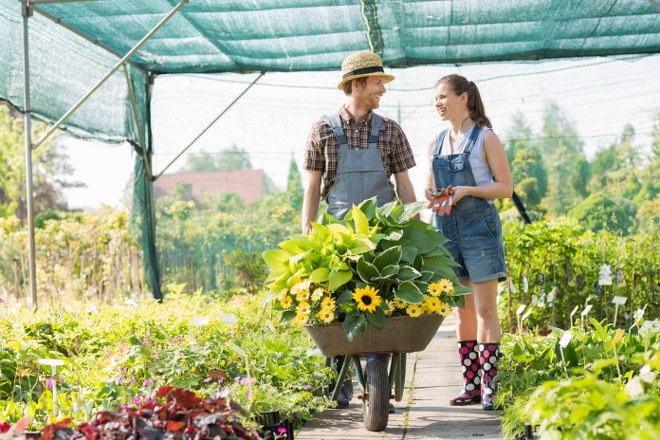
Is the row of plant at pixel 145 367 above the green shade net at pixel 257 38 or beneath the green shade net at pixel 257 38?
beneath

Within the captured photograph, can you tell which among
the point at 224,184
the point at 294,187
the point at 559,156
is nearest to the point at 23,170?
the point at 224,184

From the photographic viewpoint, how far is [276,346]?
3980 mm

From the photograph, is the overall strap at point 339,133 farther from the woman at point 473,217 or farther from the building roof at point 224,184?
the building roof at point 224,184

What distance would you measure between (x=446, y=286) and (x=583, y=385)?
4.51 ft

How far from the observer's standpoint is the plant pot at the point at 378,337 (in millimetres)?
3150

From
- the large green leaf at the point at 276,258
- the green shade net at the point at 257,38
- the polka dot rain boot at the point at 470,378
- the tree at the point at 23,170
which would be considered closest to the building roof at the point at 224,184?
the green shade net at the point at 257,38

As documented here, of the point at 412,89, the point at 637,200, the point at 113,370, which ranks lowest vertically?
the point at 113,370

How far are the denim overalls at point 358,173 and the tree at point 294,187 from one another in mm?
5104

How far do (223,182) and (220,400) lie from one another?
7.79 m

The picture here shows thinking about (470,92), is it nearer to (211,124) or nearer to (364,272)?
(364,272)

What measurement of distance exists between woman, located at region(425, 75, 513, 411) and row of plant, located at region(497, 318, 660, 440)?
0.15 meters

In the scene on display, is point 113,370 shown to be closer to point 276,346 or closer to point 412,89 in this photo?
point 276,346

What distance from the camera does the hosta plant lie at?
3.11 meters

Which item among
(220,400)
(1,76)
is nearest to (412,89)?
(1,76)
